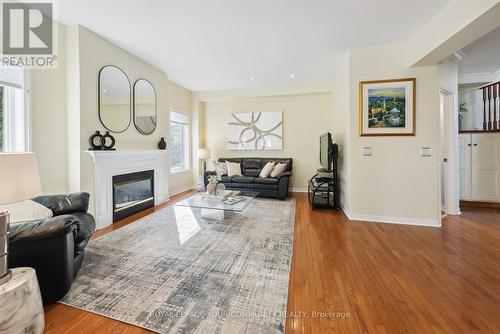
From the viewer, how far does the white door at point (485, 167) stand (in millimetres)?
3857

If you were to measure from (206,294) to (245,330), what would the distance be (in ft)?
1.53

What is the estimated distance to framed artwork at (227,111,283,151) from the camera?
19.4 ft

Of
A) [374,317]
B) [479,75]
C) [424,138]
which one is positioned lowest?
[374,317]

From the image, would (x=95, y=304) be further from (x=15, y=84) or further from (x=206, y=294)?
(x=15, y=84)

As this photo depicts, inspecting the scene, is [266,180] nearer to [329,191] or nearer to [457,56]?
[329,191]

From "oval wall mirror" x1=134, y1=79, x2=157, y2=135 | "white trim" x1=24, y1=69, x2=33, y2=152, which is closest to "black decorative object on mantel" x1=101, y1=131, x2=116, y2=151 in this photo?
"oval wall mirror" x1=134, y1=79, x2=157, y2=135

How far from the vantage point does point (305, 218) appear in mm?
3639

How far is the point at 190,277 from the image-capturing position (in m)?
1.94

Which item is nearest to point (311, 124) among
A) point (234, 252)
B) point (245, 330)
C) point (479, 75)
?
point (479, 75)

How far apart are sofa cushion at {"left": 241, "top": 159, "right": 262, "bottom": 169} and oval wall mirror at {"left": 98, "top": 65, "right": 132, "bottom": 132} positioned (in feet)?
9.75

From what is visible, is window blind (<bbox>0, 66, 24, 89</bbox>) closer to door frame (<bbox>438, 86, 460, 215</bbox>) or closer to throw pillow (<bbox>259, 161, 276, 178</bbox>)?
throw pillow (<bbox>259, 161, 276, 178</bbox>)

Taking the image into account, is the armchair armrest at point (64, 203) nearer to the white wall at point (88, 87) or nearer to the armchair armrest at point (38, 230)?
the white wall at point (88, 87)

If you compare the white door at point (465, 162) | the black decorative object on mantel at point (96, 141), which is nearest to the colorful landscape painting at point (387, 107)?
the white door at point (465, 162)

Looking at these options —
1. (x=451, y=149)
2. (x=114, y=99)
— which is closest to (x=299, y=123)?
(x=451, y=149)
